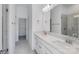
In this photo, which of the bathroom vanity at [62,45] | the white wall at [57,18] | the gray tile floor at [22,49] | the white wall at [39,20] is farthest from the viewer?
the white wall at [39,20]

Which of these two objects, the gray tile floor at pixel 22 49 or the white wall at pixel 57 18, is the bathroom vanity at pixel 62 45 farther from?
the gray tile floor at pixel 22 49

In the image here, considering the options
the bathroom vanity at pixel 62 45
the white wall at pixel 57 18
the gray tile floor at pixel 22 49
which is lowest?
the gray tile floor at pixel 22 49

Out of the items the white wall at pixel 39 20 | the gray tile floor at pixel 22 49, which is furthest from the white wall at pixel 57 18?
the gray tile floor at pixel 22 49

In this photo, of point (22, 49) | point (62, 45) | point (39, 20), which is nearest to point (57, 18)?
point (62, 45)

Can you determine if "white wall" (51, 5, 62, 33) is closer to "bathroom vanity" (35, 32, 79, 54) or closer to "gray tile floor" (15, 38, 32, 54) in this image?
"bathroom vanity" (35, 32, 79, 54)

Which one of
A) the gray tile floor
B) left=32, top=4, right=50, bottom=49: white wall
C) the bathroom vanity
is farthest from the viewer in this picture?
left=32, top=4, right=50, bottom=49: white wall

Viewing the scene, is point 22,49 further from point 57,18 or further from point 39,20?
point 57,18

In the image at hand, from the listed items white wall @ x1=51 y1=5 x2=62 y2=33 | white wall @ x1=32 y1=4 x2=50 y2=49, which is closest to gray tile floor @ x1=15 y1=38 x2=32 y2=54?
white wall @ x1=32 y1=4 x2=50 y2=49

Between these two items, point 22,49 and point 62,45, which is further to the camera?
point 22,49

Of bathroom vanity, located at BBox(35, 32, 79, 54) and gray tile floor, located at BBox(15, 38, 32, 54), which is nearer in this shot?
bathroom vanity, located at BBox(35, 32, 79, 54)
